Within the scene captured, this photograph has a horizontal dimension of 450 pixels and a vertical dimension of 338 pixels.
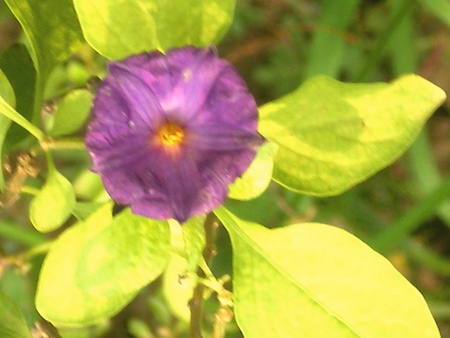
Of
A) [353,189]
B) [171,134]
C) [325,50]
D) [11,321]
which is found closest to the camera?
[171,134]

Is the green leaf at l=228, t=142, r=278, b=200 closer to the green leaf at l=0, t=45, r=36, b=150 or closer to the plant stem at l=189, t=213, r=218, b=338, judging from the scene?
the plant stem at l=189, t=213, r=218, b=338

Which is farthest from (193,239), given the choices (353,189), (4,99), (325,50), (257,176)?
(353,189)

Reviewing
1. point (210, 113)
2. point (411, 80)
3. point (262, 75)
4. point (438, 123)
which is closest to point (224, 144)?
point (210, 113)

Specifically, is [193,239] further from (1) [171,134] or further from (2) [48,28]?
(2) [48,28]

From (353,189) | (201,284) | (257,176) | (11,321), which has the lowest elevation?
(353,189)

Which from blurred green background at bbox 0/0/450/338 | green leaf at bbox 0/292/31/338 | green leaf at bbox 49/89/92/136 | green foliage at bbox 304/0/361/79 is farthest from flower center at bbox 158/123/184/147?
green foliage at bbox 304/0/361/79

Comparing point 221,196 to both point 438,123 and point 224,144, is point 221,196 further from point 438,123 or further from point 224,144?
point 438,123
